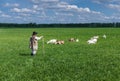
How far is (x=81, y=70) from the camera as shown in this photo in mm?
15828

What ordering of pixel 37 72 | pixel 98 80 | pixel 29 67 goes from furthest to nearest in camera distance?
pixel 29 67 < pixel 37 72 < pixel 98 80

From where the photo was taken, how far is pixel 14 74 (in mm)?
14992

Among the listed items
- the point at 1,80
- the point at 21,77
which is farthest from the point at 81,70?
the point at 1,80

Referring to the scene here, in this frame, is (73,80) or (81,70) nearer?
(73,80)

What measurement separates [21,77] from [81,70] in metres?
3.10

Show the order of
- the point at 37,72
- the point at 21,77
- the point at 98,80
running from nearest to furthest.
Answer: the point at 98,80 → the point at 21,77 → the point at 37,72

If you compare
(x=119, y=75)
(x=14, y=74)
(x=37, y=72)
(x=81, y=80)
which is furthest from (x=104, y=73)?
(x=14, y=74)

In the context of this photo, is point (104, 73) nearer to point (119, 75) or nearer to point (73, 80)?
point (119, 75)

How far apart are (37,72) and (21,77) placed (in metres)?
1.34

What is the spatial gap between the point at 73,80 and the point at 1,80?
294 cm

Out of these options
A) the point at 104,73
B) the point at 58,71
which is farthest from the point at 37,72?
the point at 104,73

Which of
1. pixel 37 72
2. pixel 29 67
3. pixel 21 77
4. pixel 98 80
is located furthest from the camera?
pixel 29 67

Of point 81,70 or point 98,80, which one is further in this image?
point 81,70

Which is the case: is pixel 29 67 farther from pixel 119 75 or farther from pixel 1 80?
pixel 119 75
